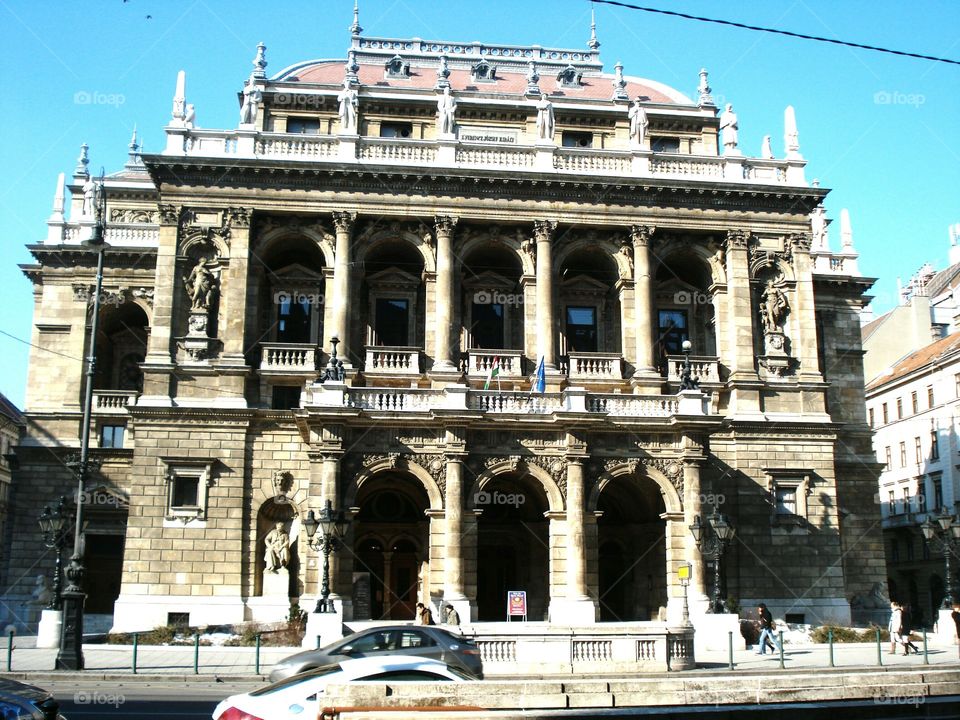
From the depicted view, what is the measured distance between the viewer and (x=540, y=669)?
A: 23.0 meters

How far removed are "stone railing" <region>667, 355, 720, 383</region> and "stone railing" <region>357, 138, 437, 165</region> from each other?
12.9 metres

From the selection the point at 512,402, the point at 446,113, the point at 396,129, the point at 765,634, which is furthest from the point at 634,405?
the point at 396,129

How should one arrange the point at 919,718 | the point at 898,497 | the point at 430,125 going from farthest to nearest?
the point at 898,497
the point at 430,125
the point at 919,718

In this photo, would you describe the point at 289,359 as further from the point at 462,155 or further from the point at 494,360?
the point at 462,155

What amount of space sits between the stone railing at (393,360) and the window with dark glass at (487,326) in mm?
3214

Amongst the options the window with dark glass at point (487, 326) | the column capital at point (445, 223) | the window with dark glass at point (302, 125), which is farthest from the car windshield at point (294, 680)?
the window with dark glass at point (302, 125)

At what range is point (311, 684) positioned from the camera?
39.5 ft

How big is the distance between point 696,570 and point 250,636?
50.6ft

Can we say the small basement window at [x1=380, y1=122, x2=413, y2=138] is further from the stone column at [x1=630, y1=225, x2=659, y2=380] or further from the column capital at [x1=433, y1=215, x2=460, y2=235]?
the stone column at [x1=630, y1=225, x2=659, y2=380]

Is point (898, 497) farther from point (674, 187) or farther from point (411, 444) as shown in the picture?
point (411, 444)

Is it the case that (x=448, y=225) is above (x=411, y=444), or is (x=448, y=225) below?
above

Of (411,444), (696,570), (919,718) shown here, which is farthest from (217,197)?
(919,718)

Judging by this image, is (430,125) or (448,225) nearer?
(448,225)

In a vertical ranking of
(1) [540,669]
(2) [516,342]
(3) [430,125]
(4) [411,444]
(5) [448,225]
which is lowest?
(1) [540,669]
